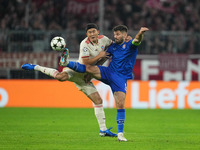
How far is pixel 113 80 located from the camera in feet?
28.7

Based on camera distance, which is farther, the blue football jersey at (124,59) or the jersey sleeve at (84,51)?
the jersey sleeve at (84,51)

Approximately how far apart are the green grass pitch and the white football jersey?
1.64 m

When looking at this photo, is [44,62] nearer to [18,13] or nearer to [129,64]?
[18,13]


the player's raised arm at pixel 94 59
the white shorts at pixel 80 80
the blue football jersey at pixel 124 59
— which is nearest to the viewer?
the blue football jersey at pixel 124 59

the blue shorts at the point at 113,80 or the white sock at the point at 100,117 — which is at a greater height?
the blue shorts at the point at 113,80

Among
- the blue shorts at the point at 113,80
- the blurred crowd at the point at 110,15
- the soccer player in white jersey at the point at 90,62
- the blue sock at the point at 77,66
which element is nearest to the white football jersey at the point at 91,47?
the soccer player in white jersey at the point at 90,62

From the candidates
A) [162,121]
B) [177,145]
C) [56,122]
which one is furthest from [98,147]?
[162,121]

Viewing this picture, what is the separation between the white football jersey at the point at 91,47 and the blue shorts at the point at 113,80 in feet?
1.34

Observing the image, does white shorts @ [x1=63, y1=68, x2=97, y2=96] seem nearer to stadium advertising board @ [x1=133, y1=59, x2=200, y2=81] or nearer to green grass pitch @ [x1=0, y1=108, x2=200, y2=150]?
green grass pitch @ [x1=0, y1=108, x2=200, y2=150]

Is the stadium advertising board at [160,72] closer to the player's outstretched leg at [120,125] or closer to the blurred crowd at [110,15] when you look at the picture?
the blurred crowd at [110,15]

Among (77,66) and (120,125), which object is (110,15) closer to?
(77,66)

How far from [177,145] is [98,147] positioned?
145cm

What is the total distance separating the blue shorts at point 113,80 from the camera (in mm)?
8671

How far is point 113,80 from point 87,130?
2.03 m
